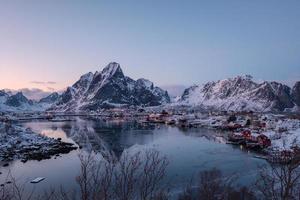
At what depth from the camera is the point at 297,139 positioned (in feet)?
225

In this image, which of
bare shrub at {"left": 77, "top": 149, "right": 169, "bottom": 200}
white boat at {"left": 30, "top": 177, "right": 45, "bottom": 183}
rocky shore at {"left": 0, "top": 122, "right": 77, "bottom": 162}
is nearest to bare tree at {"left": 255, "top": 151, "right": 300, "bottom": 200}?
bare shrub at {"left": 77, "top": 149, "right": 169, "bottom": 200}

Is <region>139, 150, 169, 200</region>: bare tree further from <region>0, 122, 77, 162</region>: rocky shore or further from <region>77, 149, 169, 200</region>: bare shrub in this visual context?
<region>0, 122, 77, 162</region>: rocky shore

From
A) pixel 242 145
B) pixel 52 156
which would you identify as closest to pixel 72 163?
pixel 52 156

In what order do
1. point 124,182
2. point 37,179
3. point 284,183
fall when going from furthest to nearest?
point 37,179
point 284,183
point 124,182

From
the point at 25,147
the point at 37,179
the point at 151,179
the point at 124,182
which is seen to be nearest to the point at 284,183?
the point at 151,179

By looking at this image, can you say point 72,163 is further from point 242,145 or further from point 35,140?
point 242,145

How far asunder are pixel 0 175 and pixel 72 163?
35.7 feet

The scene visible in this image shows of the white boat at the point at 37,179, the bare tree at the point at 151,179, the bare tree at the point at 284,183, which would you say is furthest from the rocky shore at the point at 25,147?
the bare tree at the point at 284,183

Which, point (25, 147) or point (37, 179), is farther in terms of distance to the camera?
point (25, 147)

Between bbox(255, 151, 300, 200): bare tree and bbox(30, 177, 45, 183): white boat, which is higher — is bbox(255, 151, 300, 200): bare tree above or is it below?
above

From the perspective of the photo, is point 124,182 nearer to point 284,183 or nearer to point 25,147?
point 284,183

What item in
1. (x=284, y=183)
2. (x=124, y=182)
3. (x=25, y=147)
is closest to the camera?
(x=124, y=182)

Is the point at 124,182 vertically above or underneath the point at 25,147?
above

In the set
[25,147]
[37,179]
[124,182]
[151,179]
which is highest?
[124,182]
